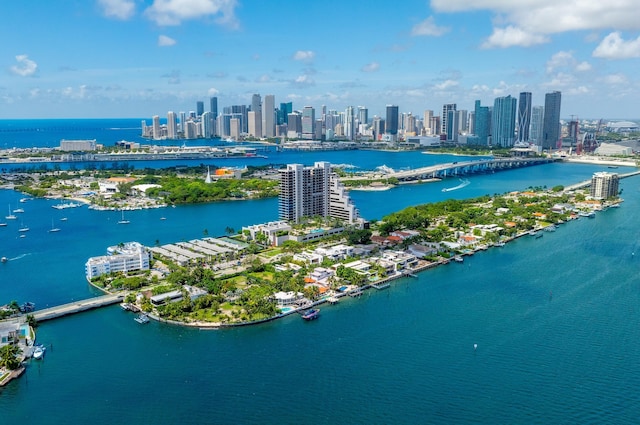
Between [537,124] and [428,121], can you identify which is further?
[428,121]

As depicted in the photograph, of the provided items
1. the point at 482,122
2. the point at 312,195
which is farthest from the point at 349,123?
the point at 312,195

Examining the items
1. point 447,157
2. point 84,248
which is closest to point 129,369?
point 84,248

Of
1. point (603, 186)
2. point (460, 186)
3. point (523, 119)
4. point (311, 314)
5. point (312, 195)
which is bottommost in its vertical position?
point (460, 186)

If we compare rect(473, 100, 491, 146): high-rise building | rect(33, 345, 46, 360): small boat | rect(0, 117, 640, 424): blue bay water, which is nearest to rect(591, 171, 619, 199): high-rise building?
rect(0, 117, 640, 424): blue bay water

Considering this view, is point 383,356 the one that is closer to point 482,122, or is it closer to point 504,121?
point 504,121

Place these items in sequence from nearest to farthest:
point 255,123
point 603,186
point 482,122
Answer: point 603,186
point 482,122
point 255,123

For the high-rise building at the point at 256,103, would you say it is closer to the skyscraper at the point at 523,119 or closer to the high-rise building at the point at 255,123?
the high-rise building at the point at 255,123
